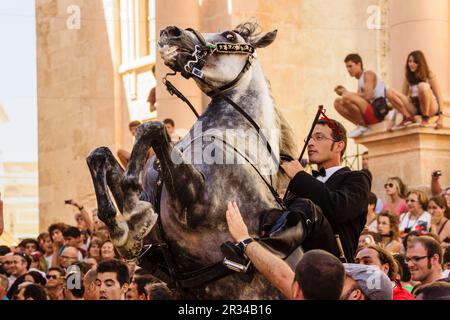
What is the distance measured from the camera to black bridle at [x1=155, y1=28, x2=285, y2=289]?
259 inches

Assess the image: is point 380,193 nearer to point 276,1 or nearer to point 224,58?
point 276,1

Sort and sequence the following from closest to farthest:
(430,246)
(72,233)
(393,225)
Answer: (430,246), (393,225), (72,233)

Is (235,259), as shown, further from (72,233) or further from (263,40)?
(72,233)

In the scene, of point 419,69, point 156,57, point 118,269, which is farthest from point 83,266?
point 156,57

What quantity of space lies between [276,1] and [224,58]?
12.2 metres

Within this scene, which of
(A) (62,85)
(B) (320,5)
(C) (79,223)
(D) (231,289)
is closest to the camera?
(D) (231,289)

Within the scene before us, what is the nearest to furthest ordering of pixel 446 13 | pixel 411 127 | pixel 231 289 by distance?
1. pixel 231 289
2. pixel 411 127
3. pixel 446 13

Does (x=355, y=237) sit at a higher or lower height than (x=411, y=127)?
lower

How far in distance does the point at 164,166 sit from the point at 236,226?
1.77 feet

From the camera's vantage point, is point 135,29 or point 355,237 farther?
point 135,29

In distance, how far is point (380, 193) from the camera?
14.8m

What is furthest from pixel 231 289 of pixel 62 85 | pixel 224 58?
pixel 62 85

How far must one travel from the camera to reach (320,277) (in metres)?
4.64

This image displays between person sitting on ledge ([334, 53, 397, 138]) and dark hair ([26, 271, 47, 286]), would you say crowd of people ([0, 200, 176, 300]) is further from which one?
person sitting on ledge ([334, 53, 397, 138])
